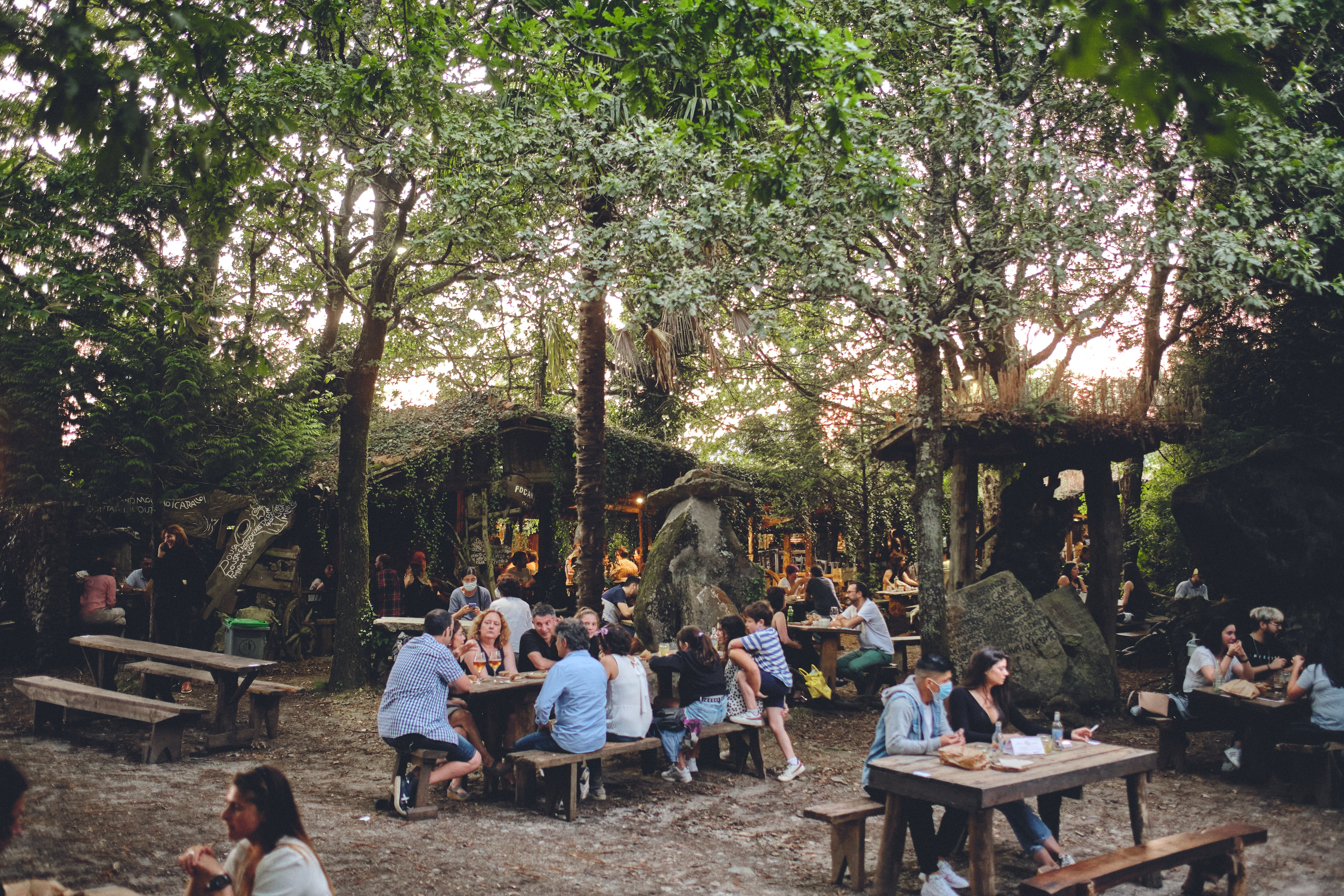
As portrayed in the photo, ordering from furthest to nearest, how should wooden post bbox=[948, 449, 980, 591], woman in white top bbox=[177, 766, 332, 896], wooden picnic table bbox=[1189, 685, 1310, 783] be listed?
wooden post bbox=[948, 449, 980, 591], wooden picnic table bbox=[1189, 685, 1310, 783], woman in white top bbox=[177, 766, 332, 896]

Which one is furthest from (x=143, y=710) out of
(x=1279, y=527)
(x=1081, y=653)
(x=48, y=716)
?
(x=1279, y=527)

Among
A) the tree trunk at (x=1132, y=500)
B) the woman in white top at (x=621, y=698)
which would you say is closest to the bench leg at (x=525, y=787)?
the woman in white top at (x=621, y=698)

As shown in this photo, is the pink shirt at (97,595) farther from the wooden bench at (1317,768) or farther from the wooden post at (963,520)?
the wooden bench at (1317,768)

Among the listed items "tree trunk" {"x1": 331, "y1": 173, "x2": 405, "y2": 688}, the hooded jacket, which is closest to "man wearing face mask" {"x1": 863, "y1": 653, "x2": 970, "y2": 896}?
the hooded jacket

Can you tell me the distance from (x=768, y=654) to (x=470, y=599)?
12.8 ft

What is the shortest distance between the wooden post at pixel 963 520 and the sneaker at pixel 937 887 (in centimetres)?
747

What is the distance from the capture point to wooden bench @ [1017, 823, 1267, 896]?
169 inches

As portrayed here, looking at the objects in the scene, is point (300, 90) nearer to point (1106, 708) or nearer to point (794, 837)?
point (794, 837)

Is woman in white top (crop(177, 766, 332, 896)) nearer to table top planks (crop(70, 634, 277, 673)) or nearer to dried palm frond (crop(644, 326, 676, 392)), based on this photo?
table top planks (crop(70, 634, 277, 673))

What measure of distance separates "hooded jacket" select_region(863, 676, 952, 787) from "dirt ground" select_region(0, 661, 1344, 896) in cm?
80

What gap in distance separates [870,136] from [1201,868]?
18.9ft

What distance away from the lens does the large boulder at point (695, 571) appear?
11.4m

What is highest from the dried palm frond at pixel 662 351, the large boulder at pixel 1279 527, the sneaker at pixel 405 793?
the dried palm frond at pixel 662 351

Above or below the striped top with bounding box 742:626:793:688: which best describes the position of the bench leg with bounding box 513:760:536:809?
below
